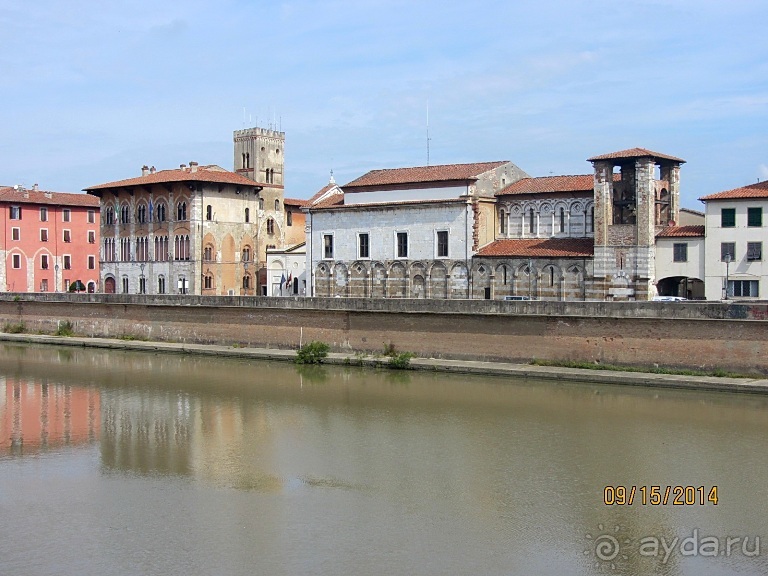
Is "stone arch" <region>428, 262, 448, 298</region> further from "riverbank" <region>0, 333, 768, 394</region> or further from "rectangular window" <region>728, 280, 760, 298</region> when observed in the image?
"rectangular window" <region>728, 280, 760, 298</region>

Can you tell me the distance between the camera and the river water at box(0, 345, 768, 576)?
574 inches

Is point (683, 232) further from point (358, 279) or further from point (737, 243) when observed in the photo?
point (358, 279)

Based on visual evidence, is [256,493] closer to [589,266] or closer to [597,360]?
[597,360]

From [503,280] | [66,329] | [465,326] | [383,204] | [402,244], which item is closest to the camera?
[465,326]

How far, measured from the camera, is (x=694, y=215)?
4075 centimetres

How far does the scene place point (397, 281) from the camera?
1700 inches

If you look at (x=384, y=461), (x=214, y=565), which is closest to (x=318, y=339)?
(x=384, y=461)

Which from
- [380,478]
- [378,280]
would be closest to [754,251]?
[378,280]

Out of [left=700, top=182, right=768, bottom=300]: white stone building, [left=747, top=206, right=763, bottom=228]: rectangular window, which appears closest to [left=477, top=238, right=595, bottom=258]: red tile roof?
[left=700, top=182, right=768, bottom=300]: white stone building

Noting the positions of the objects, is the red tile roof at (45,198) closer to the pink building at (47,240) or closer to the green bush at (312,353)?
the pink building at (47,240)

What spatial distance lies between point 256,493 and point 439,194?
1039 inches

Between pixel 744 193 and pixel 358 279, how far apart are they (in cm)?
1732

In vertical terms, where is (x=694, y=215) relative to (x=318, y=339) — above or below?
above

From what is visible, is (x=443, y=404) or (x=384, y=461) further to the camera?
(x=443, y=404)
